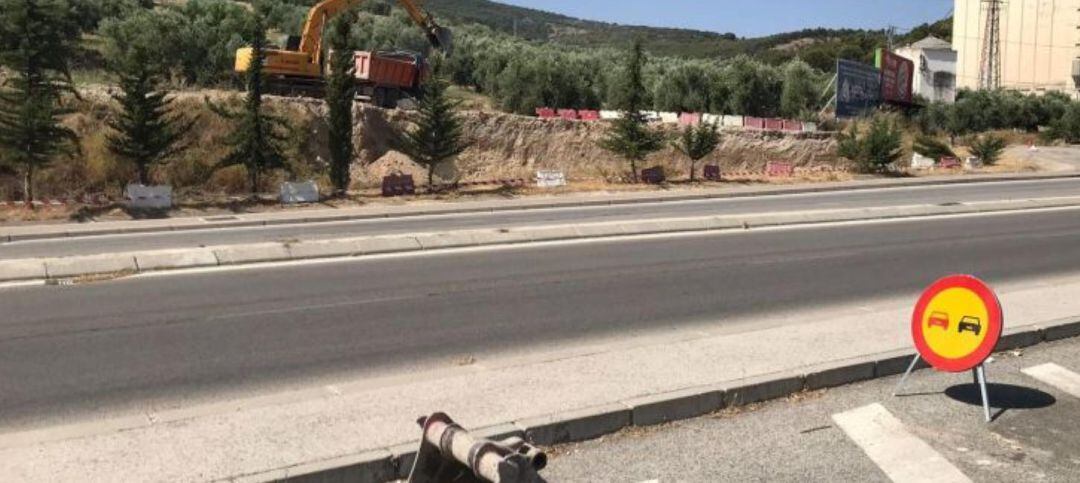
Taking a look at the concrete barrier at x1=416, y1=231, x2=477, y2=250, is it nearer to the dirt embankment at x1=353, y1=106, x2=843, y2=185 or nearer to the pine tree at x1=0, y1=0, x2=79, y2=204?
the pine tree at x1=0, y1=0, x2=79, y2=204

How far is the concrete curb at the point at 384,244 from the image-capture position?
12.9 meters

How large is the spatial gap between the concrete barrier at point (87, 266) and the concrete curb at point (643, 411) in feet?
28.4

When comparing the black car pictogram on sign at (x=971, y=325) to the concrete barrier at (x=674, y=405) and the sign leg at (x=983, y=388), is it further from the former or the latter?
the concrete barrier at (x=674, y=405)

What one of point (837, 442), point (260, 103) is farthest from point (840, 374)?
point (260, 103)

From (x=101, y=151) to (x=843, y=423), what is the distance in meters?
29.5

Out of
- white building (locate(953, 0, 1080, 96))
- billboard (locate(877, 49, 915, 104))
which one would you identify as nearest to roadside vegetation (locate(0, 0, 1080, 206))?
billboard (locate(877, 49, 915, 104))

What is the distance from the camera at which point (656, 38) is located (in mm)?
175750

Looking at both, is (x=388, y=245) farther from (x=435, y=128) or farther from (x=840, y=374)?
(x=435, y=128)

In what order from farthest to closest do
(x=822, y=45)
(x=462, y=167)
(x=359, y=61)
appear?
(x=822, y=45)
(x=462, y=167)
(x=359, y=61)

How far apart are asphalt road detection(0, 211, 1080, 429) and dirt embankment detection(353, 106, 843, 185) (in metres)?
23.3

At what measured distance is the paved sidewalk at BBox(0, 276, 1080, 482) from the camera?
563 cm

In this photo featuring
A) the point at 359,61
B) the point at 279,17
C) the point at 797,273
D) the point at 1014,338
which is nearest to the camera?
the point at 1014,338

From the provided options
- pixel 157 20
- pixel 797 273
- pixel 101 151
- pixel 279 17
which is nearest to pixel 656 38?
pixel 279 17

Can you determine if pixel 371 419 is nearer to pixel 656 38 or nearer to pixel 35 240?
pixel 35 240
